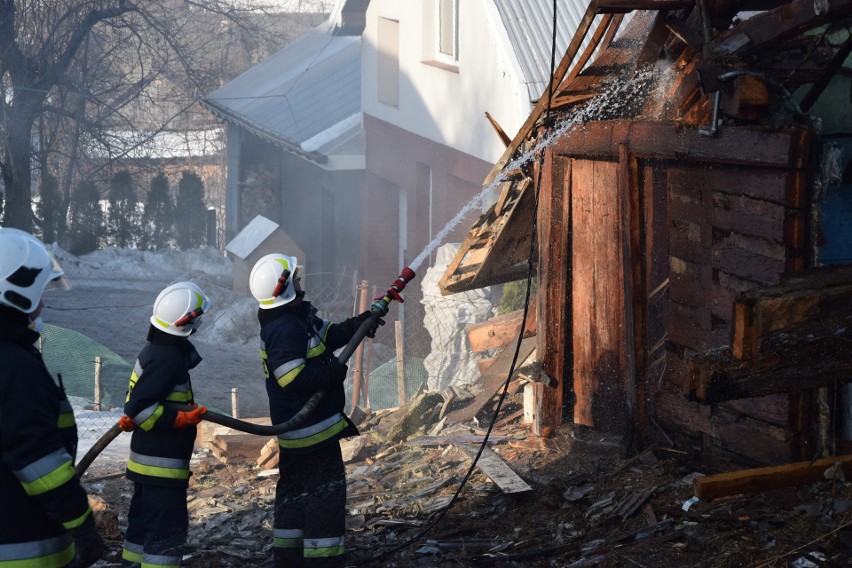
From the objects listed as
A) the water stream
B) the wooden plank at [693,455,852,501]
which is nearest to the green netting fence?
the water stream

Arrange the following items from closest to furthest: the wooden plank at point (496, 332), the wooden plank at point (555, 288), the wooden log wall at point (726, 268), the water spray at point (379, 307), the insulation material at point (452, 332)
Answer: the wooden log wall at point (726, 268), the water spray at point (379, 307), the wooden plank at point (555, 288), the wooden plank at point (496, 332), the insulation material at point (452, 332)

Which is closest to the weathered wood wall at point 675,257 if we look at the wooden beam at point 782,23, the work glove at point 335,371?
the wooden beam at point 782,23

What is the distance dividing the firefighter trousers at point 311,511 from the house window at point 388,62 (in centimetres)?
1324

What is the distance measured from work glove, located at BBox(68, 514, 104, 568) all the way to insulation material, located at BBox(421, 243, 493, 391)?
834cm

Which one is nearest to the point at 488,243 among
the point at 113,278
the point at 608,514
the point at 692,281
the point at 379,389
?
the point at 692,281

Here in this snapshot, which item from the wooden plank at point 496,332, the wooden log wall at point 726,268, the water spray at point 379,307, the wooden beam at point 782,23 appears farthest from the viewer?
the wooden plank at point 496,332

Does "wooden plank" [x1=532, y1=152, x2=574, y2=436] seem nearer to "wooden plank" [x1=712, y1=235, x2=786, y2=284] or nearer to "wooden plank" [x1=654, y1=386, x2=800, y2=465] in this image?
"wooden plank" [x1=654, y1=386, x2=800, y2=465]

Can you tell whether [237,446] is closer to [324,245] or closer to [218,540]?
[218,540]

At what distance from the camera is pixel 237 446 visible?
28.7ft

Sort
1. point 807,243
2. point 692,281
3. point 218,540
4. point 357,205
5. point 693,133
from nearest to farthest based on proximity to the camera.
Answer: point 807,243 → point 693,133 → point 692,281 → point 218,540 → point 357,205

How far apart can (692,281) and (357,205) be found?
16819 millimetres

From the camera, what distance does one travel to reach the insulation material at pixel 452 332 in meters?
12.2

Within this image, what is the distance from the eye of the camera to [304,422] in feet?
17.4

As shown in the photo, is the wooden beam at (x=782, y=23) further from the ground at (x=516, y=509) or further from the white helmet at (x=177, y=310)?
the white helmet at (x=177, y=310)
